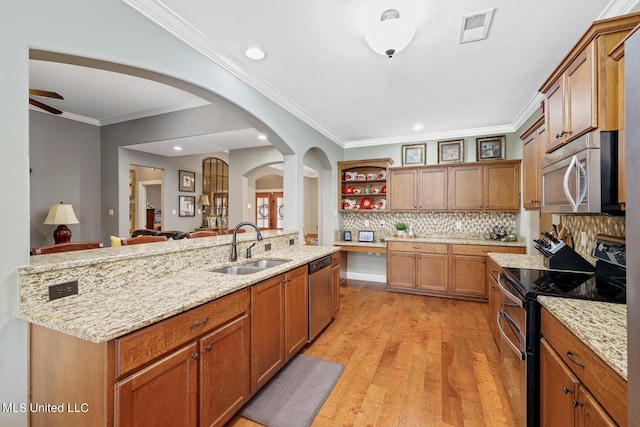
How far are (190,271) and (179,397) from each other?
3.07ft

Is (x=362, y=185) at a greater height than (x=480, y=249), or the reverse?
(x=362, y=185)

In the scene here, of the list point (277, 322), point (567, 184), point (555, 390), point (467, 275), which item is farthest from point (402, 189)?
point (555, 390)

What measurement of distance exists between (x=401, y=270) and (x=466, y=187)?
171 centimetres

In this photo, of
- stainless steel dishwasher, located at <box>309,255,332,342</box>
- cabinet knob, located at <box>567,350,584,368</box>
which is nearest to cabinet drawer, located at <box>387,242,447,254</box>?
stainless steel dishwasher, located at <box>309,255,332,342</box>

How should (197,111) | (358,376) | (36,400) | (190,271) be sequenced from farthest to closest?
(197,111) → (358,376) → (190,271) → (36,400)

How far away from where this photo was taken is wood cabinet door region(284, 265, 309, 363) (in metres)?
2.32

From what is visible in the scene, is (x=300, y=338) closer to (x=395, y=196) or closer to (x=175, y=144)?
(x=395, y=196)

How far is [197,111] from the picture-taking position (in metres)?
4.33

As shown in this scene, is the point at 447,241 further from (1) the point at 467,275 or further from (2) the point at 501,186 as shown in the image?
(2) the point at 501,186

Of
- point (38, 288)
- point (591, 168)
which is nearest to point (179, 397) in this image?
point (38, 288)

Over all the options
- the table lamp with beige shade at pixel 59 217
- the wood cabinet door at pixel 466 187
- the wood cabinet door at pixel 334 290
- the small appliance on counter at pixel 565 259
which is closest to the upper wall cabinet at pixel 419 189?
the wood cabinet door at pixel 466 187

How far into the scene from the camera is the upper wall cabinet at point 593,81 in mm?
1418

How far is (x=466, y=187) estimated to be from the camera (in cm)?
446

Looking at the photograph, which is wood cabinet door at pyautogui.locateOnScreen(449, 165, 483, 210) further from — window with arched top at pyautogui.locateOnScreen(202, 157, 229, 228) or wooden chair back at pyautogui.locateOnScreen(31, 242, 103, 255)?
window with arched top at pyautogui.locateOnScreen(202, 157, 229, 228)
